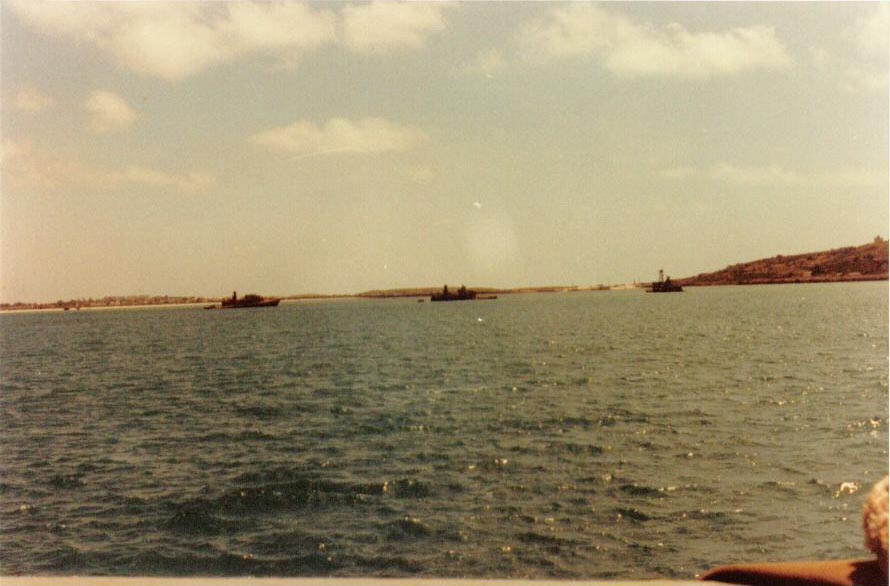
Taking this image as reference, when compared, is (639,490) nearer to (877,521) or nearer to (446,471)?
(446,471)

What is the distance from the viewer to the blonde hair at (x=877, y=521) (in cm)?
244

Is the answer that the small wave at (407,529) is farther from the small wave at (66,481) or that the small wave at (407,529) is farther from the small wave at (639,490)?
the small wave at (66,481)

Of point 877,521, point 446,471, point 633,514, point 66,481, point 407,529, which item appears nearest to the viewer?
point 877,521

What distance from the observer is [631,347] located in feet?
198

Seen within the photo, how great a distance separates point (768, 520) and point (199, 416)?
24.4m

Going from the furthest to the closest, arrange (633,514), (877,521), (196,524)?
1. (196,524)
2. (633,514)
3. (877,521)

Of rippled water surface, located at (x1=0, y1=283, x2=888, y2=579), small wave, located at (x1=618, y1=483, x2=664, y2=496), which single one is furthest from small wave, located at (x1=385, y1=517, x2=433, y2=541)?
small wave, located at (x1=618, y1=483, x2=664, y2=496)

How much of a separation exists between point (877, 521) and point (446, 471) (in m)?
17.3

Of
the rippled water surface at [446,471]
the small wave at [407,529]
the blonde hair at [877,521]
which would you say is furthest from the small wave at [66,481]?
the blonde hair at [877,521]

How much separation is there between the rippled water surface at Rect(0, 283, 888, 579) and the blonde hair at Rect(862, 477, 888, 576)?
10836 mm

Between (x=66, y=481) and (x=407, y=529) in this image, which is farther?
(x=66, y=481)

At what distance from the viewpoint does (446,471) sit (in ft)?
62.8

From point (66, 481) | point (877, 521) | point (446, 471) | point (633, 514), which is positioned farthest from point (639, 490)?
point (66, 481)

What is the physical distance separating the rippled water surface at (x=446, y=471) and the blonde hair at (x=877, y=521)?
1084 centimetres
